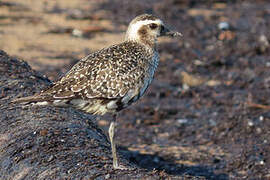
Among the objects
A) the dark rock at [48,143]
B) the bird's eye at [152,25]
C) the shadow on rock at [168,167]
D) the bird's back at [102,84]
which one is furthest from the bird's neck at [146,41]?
the shadow on rock at [168,167]

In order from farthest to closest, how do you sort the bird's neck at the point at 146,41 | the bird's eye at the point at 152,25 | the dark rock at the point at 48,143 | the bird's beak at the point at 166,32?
the bird's beak at the point at 166,32 → the bird's eye at the point at 152,25 → the bird's neck at the point at 146,41 → the dark rock at the point at 48,143

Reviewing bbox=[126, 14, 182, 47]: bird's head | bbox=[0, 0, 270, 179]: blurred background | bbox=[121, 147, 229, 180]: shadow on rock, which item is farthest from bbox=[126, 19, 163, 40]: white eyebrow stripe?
bbox=[0, 0, 270, 179]: blurred background

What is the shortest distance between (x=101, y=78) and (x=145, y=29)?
1262 millimetres

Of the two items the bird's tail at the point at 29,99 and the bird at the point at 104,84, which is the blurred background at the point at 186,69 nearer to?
the bird at the point at 104,84

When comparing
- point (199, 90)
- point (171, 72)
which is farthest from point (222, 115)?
point (171, 72)

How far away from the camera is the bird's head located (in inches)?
305

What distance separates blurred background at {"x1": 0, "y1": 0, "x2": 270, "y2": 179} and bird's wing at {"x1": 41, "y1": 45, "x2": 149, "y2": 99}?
2.76 metres

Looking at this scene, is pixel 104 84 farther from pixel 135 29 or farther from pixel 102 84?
pixel 135 29

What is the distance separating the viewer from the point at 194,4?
17859 mm

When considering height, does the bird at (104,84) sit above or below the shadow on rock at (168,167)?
above

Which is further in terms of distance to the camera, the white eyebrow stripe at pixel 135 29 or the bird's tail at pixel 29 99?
the white eyebrow stripe at pixel 135 29

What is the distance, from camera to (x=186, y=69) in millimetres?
13422

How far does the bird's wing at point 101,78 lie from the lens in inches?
263

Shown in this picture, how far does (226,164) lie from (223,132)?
1.21 m
